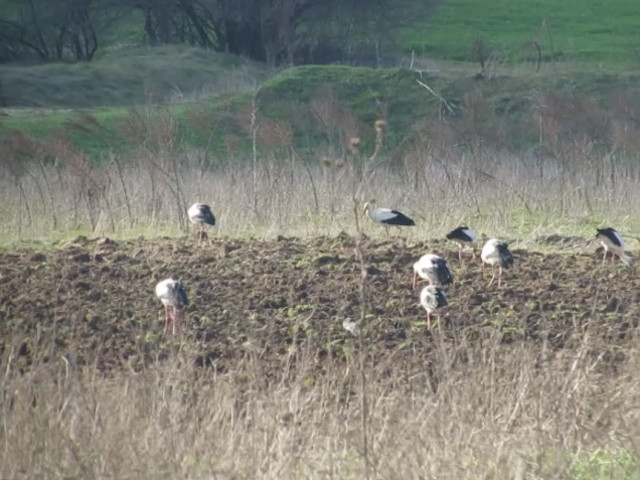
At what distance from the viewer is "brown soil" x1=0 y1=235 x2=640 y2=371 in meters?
9.15

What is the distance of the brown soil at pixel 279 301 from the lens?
30.0 feet

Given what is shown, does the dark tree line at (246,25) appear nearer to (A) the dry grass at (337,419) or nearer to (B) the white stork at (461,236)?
(B) the white stork at (461,236)

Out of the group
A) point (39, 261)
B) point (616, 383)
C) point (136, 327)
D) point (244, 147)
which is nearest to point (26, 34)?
point (244, 147)

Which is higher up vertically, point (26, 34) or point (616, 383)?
point (616, 383)

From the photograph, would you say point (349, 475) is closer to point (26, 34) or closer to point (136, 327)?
point (136, 327)

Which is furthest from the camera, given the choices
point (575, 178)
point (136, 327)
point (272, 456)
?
point (575, 178)

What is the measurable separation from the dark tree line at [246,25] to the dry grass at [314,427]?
36975mm

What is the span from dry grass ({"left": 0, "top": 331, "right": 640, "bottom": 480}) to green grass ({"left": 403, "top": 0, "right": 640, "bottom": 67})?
39.6 meters

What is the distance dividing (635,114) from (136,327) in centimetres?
1954

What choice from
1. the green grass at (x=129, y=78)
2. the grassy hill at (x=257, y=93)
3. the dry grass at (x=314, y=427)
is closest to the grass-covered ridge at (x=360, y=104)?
Result: the grassy hill at (x=257, y=93)

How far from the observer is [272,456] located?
6.40 metres

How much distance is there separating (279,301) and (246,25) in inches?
1369

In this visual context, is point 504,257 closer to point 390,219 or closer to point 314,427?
point 390,219

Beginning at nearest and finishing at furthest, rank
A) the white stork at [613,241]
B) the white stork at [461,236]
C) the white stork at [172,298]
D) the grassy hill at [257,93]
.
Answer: the white stork at [172,298] → the white stork at [613,241] → the white stork at [461,236] → the grassy hill at [257,93]
